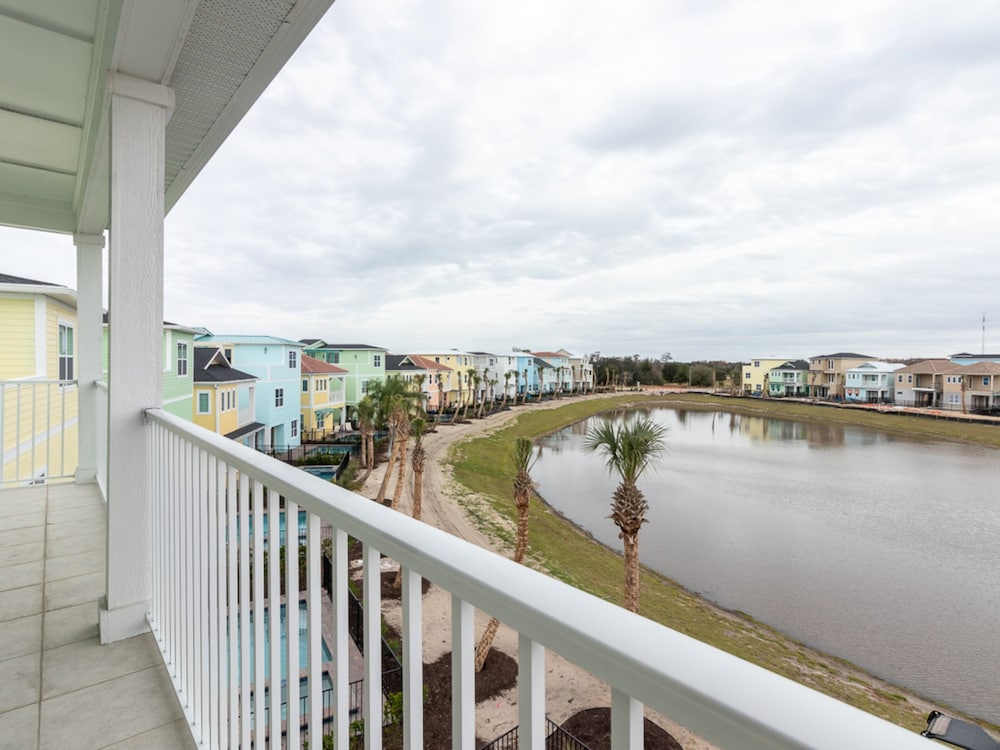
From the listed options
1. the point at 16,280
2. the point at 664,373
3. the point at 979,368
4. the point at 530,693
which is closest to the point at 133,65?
the point at 530,693

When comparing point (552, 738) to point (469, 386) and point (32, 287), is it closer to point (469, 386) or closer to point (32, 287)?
point (32, 287)

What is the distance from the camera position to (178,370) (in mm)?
11266

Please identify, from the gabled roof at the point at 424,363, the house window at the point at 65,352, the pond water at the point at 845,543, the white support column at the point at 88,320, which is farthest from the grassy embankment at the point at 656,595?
the gabled roof at the point at 424,363

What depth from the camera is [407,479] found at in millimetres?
17516

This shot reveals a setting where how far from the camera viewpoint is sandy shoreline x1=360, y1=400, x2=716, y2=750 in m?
0.96

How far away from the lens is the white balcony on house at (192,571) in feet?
1.34

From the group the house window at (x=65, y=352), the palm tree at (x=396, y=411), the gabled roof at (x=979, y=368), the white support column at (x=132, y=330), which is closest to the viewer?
the white support column at (x=132, y=330)

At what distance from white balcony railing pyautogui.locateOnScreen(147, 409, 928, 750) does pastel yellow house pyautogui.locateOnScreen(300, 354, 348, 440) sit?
65.6 feet

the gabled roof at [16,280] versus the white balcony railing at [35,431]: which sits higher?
the gabled roof at [16,280]

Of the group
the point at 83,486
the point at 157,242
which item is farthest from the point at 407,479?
the point at 157,242

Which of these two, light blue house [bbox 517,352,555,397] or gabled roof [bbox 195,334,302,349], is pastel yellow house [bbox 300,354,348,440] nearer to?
gabled roof [bbox 195,334,302,349]

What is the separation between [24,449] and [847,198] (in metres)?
20.0

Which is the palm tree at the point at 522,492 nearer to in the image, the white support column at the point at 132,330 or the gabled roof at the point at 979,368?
the white support column at the point at 132,330

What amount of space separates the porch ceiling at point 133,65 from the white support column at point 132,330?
0.18 metres
